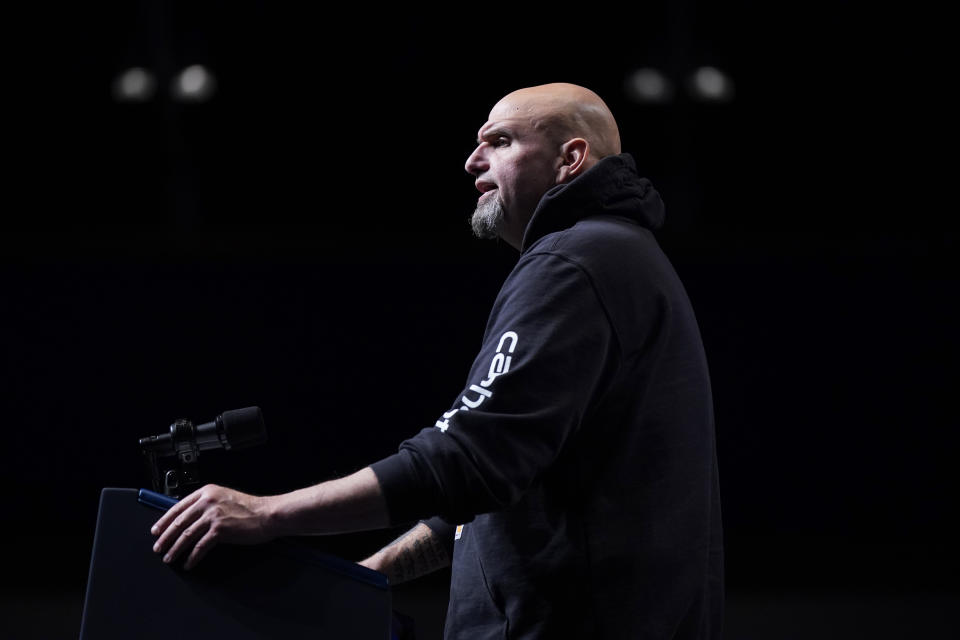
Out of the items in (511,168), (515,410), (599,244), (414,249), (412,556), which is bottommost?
(412,556)

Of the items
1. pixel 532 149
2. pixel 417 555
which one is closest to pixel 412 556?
pixel 417 555

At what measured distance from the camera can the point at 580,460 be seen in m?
1.13

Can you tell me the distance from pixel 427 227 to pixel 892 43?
2.15 meters

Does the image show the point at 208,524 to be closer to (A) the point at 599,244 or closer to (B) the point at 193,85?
(A) the point at 599,244

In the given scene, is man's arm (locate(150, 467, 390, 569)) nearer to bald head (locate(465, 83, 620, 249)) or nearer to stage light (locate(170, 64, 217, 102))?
bald head (locate(465, 83, 620, 249))

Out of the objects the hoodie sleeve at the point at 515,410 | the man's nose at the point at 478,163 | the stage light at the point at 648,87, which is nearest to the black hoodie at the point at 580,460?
the hoodie sleeve at the point at 515,410

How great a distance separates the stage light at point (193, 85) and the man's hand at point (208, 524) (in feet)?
11.1

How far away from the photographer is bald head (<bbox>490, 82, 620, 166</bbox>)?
4.56 feet

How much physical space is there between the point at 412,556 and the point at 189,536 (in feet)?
1.54

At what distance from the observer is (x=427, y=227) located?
13.5ft

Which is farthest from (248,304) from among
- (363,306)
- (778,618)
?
(778,618)

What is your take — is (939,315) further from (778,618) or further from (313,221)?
(313,221)

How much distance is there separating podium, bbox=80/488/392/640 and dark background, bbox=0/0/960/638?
2574 millimetres

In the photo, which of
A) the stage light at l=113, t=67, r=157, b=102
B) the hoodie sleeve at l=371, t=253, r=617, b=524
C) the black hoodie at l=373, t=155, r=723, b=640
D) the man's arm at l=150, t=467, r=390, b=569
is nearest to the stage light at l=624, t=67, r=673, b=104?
the stage light at l=113, t=67, r=157, b=102
